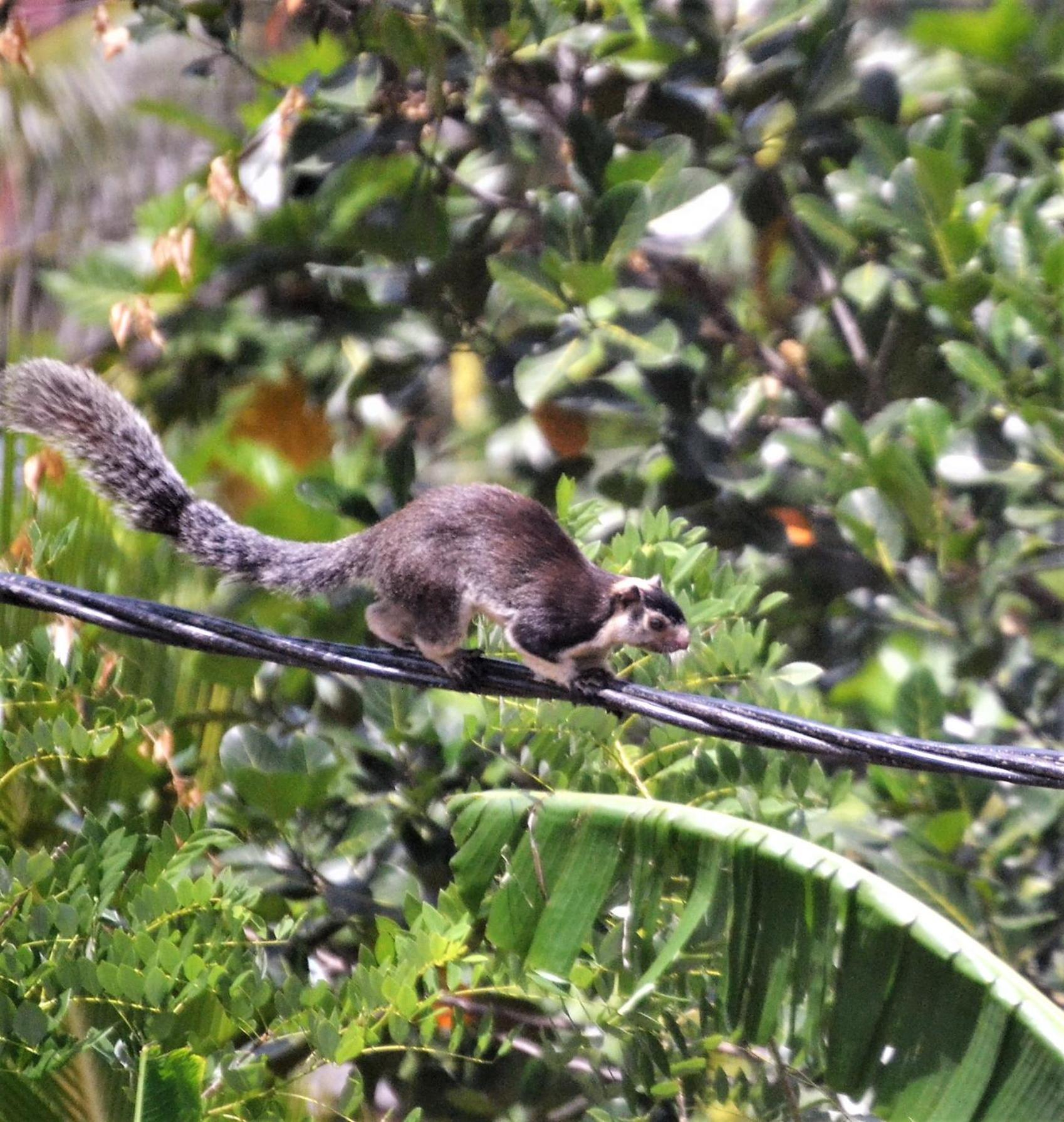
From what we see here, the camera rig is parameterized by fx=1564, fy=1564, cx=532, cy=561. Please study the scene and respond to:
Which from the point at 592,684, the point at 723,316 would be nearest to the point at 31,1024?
the point at 592,684

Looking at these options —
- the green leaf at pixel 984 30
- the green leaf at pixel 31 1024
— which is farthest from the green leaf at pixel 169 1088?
the green leaf at pixel 984 30

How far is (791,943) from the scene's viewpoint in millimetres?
2270

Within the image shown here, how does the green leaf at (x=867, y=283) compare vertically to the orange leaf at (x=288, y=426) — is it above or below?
above

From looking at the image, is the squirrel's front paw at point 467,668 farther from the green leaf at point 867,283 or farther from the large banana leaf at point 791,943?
Result: the green leaf at point 867,283

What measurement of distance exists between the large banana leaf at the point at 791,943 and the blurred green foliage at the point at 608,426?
133 mm

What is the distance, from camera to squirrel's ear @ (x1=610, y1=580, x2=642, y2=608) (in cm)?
243

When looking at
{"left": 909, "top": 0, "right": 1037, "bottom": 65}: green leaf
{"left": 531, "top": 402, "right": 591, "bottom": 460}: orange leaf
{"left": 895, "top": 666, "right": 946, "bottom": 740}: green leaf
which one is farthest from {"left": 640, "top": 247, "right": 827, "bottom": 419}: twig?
{"left": 895, "top": 666, "right": 946, "bottom": 740}: green leaf

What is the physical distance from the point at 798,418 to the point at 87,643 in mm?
1684

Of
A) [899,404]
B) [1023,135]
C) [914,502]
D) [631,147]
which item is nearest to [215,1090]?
[914,502]

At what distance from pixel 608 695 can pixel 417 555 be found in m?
0.64

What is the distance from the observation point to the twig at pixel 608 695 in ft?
5.84

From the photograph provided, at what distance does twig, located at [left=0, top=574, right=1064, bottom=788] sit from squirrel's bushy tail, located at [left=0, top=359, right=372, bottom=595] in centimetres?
60

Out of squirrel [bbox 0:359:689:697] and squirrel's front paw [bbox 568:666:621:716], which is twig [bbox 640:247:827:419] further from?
squirrel's front paw [bbox 568:666:621:716]

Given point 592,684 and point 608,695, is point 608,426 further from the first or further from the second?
point 608,695
